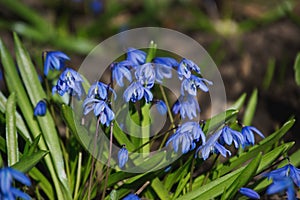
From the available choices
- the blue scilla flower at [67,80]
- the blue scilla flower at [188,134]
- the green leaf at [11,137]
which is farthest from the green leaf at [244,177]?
the green leaf at [11,137]

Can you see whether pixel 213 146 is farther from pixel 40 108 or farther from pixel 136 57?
pixel 40 108

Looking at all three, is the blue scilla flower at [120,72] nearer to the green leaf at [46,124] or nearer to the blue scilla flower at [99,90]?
the blue scilla flower at [99,90]

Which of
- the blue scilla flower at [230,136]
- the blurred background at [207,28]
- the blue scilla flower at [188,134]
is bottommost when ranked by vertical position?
the blue scilla flower at [230,136]

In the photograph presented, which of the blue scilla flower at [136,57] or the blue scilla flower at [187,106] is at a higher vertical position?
the blue scilla flower at [136,57]

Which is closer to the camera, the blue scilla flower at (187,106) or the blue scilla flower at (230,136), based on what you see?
the blue scilla flower at (230,136)

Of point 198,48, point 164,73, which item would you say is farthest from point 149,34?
point 164,73

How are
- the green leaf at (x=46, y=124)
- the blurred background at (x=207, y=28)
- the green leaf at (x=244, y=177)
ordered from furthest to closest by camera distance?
the blurred background at (x=207, y=28)
the green leaf at (x=46, y=124)
the green leaf at (x=244, y=177)

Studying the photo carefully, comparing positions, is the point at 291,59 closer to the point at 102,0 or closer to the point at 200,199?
the point at 102,0
